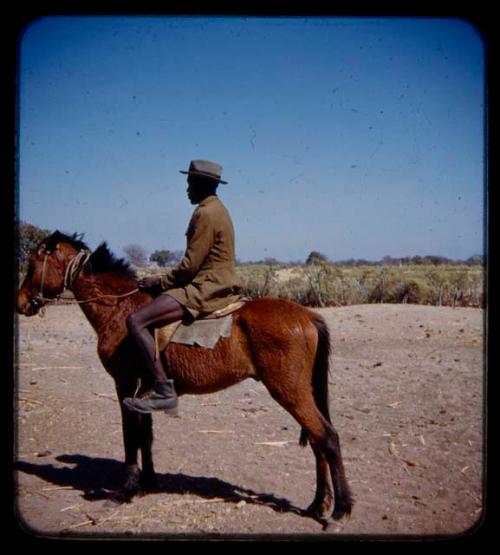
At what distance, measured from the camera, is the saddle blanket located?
531 centimetres

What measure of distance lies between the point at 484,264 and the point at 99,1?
172 inches

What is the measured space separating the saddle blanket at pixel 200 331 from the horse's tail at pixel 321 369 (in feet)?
3.06

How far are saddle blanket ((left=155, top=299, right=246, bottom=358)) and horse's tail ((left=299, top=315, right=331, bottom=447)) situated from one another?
3.06 ft

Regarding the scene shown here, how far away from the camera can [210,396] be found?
9703mm

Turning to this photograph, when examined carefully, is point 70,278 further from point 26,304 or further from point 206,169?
point 206,169

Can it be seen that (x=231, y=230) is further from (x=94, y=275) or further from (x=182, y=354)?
(x=94, y=275)

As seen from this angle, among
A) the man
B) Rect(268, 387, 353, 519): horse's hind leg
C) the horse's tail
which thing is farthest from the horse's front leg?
the horse's tail

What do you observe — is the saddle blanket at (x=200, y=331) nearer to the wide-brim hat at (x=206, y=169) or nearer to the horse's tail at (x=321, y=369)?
the horse's tail at (x=321, y=369)

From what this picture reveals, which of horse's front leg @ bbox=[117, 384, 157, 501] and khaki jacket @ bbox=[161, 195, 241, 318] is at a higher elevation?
khaki jacket @ bbox=[161, 195, 241, 318]

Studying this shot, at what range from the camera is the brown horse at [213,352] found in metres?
5.22

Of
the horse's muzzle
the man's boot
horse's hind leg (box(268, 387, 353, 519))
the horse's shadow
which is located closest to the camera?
horse's hind leg (box(268, 387, 353, 519))

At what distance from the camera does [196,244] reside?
17.6 ft

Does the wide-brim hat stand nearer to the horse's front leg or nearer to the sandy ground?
the horse's front leg

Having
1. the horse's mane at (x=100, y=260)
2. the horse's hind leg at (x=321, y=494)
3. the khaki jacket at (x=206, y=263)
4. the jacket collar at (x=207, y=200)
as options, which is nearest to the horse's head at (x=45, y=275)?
the horse's mane at (x=100, y=260)
